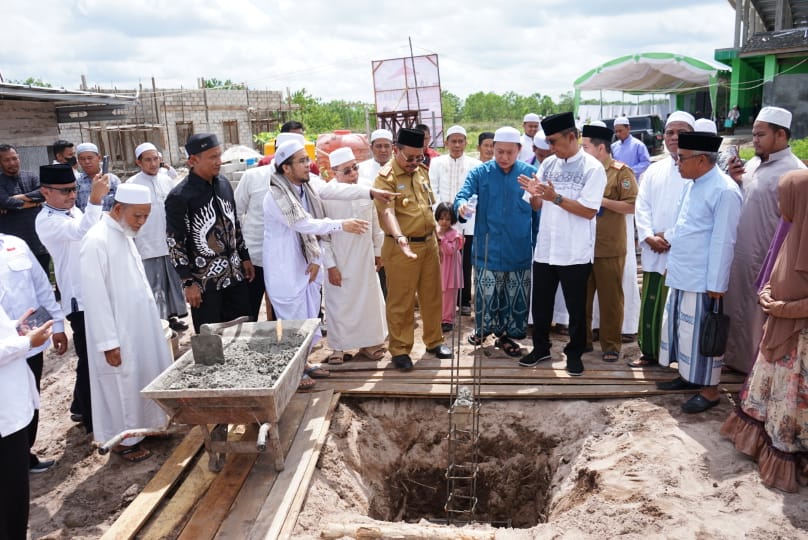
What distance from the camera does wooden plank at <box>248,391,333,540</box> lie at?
124 inches

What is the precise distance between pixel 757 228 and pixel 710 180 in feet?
1.73

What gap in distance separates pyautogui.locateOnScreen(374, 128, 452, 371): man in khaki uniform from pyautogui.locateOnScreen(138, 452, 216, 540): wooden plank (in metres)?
1.88

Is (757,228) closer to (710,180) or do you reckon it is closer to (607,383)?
(710,180)

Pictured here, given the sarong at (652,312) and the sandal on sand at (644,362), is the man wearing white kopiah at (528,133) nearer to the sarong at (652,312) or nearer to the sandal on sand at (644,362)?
the sarong at (652,312)

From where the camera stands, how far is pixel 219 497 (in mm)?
3404

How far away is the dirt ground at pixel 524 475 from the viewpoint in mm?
3139

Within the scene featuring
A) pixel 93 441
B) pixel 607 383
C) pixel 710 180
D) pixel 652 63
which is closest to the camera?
pixel 710 180

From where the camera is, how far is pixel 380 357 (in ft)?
17.5

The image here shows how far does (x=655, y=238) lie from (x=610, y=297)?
61 centimetres

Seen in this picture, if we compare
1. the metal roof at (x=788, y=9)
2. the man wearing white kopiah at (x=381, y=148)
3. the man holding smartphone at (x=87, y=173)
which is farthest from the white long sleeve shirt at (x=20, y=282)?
the metal roof at (x=788, y=9)

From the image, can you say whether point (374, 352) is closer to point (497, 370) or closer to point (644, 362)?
point (497, 370)

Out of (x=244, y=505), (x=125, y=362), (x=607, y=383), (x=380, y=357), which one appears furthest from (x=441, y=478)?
(x=125, y=362)

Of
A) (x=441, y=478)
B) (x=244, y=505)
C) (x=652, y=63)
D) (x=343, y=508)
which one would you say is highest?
(x=652, y=63)

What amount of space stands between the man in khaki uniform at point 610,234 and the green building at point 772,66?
53.4 feet
